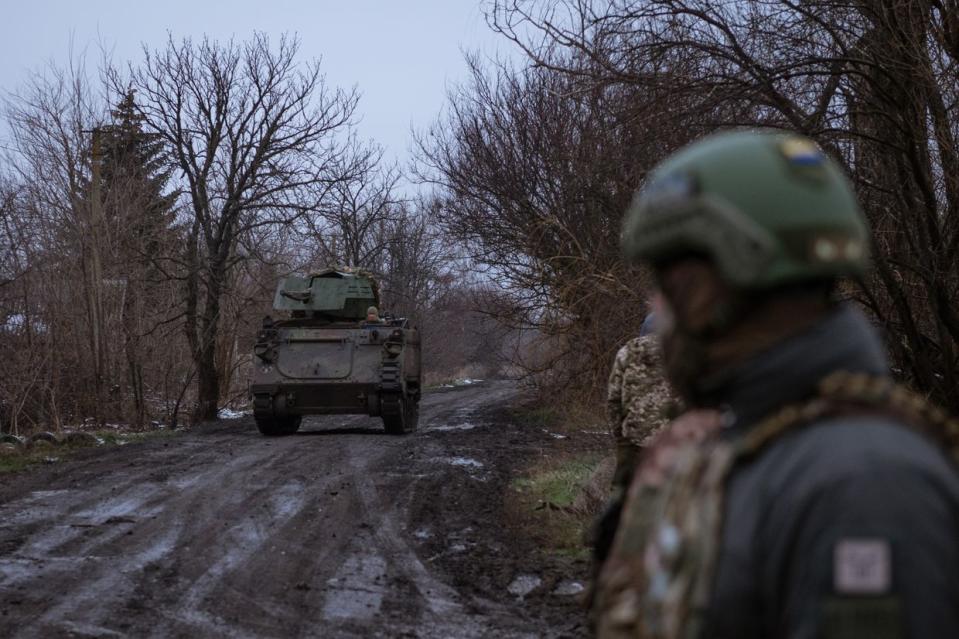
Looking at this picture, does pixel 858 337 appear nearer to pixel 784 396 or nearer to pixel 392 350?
pixel 784 396

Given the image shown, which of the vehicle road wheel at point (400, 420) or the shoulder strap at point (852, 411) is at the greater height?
the shoulder strap at point (852, 411)

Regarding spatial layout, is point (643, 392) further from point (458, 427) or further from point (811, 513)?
point (458, 427)

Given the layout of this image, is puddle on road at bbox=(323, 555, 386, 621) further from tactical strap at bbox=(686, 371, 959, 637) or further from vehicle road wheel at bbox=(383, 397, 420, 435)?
vehicle road wheel at bbox=(383, 397, 420, 435)

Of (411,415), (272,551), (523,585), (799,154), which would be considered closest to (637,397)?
(523,585)

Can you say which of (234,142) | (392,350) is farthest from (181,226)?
(392,350)

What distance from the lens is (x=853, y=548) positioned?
1286 mm

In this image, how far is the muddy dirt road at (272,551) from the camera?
6.52 metres

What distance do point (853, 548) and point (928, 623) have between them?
114mm

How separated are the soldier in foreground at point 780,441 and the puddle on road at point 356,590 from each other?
5.15m

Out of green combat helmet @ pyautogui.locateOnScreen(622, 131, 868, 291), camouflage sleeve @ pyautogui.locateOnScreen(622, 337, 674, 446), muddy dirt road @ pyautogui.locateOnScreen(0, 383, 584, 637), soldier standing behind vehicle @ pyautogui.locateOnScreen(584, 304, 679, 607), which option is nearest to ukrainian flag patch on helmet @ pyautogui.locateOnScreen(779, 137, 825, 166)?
green combat helmet @ pyautogui.locateOnScreen(622, 131, 868, 291)

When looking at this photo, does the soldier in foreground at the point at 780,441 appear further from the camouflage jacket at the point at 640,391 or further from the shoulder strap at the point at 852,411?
the camouflage jacket at the point at 640,391

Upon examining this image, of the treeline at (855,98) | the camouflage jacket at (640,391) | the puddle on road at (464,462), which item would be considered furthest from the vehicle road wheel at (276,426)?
the camouflage jacket at (640,391)

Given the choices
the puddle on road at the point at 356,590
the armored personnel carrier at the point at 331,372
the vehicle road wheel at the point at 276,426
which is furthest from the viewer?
the vehicle road wheel at the point at 276,426

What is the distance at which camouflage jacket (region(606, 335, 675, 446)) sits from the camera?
5.32 meters
